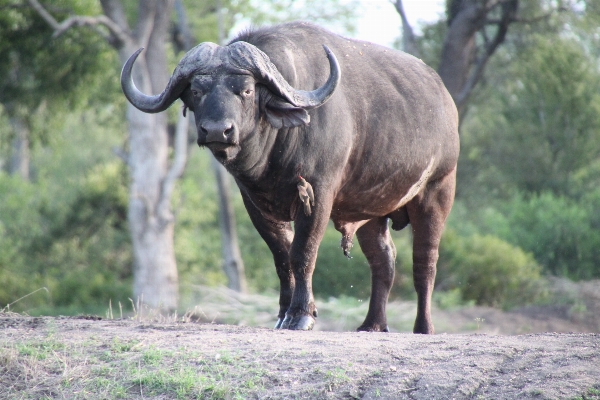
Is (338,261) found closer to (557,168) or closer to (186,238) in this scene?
(186,238)

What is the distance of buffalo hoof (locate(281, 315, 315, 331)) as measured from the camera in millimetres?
6027

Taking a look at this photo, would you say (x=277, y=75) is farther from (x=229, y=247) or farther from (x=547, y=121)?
(x=547, y=121)

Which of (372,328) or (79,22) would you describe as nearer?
(372,328)

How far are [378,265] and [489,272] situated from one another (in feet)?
32.3

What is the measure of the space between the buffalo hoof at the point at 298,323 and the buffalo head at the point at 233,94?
1359 millimetres

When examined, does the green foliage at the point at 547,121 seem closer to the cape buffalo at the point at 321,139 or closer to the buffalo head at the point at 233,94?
the cape buffalo at the point at 321,139

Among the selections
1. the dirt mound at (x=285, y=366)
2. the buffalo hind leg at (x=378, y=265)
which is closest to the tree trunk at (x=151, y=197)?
the buffalo hind leg at (x=378, y=265)

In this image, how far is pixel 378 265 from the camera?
758 centimetres

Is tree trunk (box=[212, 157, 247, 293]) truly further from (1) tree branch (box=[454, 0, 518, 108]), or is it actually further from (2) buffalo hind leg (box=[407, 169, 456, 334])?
(2) buffalo hind leg (box=[407, 169, 456, 334])

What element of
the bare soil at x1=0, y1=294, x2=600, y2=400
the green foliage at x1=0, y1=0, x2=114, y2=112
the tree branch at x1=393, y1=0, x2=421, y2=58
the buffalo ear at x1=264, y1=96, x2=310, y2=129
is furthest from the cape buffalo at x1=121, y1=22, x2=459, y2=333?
the green foliage at x1=0, y1=0, x2=114, y2=112

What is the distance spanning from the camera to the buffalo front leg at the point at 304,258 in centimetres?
609

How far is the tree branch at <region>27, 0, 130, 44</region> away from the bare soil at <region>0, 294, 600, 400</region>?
9.68m

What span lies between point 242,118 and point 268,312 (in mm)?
9859

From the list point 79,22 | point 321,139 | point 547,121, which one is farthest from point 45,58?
point 321,139
